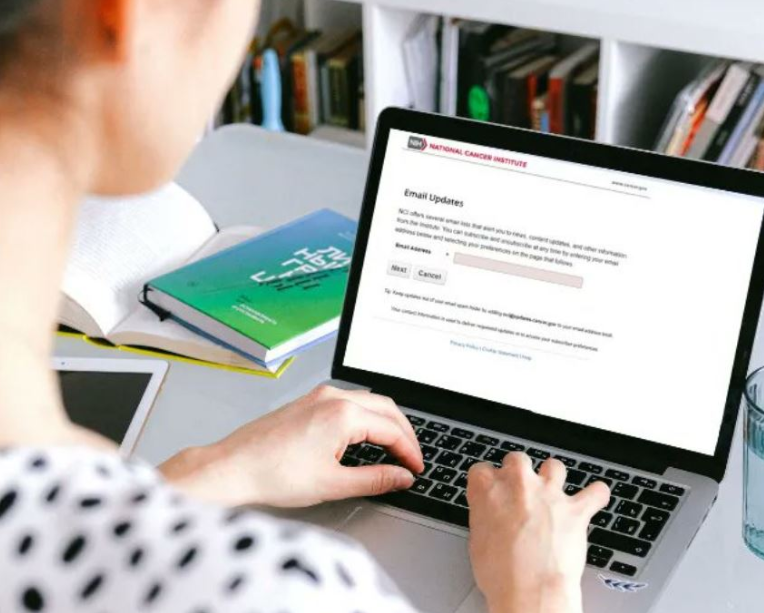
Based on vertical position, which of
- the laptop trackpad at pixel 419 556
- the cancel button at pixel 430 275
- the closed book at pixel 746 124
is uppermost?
the cancel button at pixel 430 275

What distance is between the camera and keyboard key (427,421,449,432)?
1238mm

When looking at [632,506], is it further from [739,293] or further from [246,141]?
[246,141]

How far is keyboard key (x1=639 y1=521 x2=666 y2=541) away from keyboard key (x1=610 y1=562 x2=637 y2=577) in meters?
0.04

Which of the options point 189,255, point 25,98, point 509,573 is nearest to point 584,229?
point 509,573

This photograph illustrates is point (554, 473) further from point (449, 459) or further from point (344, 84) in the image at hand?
point (344, 84)

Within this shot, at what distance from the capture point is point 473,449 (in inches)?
47.6

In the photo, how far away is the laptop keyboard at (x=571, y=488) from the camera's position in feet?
3.56

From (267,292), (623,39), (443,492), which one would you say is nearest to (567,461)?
(443,492)

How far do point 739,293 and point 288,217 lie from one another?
76 cm

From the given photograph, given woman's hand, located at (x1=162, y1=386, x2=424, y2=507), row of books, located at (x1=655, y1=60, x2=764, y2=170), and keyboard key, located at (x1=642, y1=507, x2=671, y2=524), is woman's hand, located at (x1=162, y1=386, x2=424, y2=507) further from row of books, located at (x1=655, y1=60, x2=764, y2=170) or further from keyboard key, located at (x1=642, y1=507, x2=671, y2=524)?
row of books, located at (x1=655, y1=60, x2=764, y2=170)

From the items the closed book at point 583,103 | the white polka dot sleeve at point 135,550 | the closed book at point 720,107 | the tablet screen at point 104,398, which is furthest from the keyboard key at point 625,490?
the closed book at point 583,103

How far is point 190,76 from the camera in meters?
0.61

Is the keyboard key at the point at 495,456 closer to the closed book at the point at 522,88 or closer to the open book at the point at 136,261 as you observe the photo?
the open book at the point at 136,261

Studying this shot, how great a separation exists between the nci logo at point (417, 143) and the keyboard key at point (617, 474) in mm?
361
